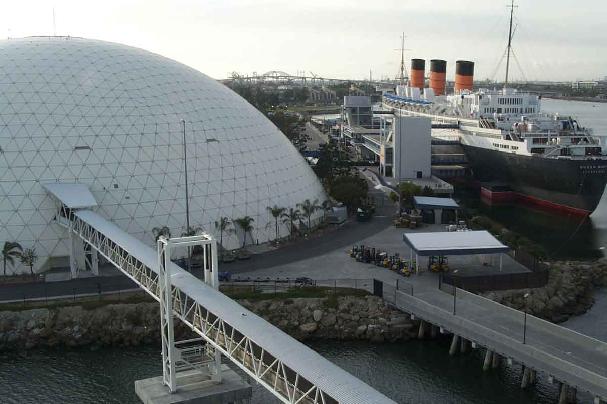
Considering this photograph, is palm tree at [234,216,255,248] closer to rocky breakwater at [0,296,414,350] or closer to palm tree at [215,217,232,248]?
palm tree at [215,217,232,248]

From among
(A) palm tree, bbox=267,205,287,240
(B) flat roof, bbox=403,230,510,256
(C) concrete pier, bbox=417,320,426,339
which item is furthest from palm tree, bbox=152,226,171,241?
(C) concrete pier, bbox=417,320,426,339

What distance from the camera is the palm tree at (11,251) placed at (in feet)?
139

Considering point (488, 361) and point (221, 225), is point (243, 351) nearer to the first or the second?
point (488, 361)

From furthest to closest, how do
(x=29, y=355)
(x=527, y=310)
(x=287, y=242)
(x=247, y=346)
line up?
1. (x=287, y=242)
2. (x=527, y=310)
3. (x=29, y=355)
4. (x=247, y=346)

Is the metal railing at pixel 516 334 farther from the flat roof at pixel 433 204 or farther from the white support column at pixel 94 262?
the flat roof at pixel 433 204

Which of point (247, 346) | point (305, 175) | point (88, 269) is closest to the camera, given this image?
point (247, 346)

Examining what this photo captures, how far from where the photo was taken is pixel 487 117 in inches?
3738

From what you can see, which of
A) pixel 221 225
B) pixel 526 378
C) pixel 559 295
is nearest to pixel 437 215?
pixel 559 295

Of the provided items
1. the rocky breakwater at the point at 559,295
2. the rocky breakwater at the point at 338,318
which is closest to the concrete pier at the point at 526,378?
the rocky breakwater at the point at 338,318

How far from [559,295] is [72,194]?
31547 millimetres

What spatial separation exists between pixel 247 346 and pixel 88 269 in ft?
83.3

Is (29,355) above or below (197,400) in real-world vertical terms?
below

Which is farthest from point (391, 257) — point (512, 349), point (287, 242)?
point (512, 349)

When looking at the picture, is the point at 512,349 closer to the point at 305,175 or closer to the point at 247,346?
the point at 247,346
